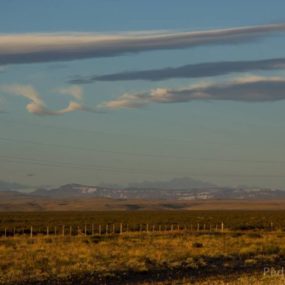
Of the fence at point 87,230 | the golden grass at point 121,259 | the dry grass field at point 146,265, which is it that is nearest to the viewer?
the dry grass field at point 146,265

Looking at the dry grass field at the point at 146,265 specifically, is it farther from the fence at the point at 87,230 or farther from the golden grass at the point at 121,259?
the fence at the point at 87,230

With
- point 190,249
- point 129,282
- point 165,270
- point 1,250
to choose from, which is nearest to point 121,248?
point 190,249

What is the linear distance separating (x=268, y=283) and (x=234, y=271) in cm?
693

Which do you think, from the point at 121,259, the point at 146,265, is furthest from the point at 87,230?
the point at 146,265

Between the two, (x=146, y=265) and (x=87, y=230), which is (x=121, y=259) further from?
(x=87, y=230)

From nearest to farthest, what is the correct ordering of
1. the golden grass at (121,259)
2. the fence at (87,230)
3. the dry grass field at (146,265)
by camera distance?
1. the dry grass field at (146,265)
2. the golden grass at (121,259)
3. the fence at (87,230)

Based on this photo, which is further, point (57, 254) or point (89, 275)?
point (57, 254)

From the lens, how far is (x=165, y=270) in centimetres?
2864

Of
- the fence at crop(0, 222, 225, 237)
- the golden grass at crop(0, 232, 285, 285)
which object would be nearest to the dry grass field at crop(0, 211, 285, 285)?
the golden grass at crop(0, 232, 285, 285)

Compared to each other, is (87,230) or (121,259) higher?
(87,230)

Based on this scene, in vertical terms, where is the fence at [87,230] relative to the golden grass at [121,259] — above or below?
above

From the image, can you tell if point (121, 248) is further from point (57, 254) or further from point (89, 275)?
point (89, 275)

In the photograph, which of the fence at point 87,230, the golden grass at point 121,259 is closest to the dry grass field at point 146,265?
the golden grass at point 121,259

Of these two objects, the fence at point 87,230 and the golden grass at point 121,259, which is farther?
the fence at point 87,230
